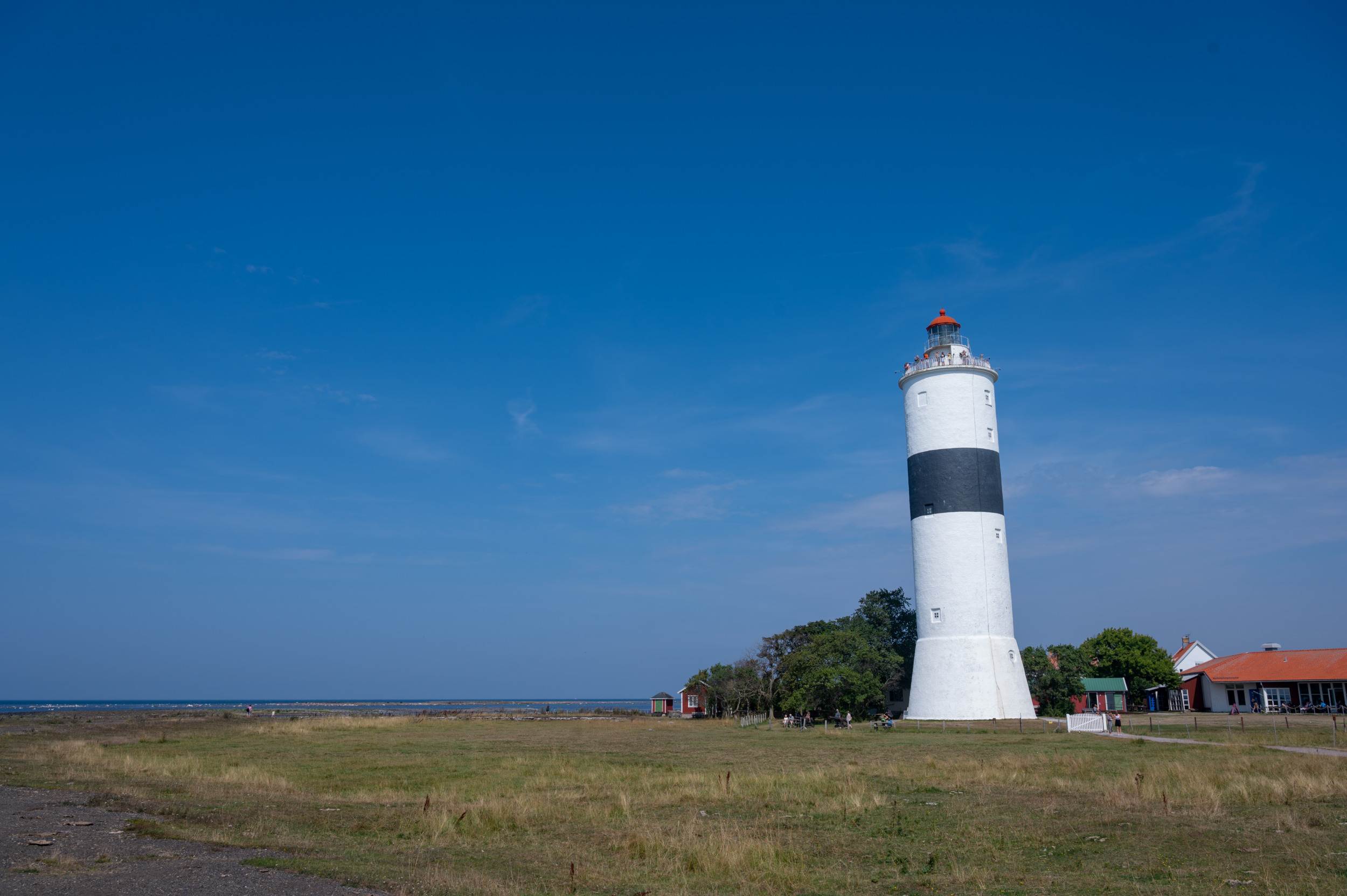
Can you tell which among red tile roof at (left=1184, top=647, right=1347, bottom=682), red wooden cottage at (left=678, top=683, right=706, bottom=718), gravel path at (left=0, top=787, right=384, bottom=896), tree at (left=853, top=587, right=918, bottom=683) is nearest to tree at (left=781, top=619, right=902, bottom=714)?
tree at (left=853, top=587, right=918, bottom=683)

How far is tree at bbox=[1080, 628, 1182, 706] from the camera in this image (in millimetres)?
57062

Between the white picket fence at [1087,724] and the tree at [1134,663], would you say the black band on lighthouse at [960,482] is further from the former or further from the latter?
the tree at [1134,663]

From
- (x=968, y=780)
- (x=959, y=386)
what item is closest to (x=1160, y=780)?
(x=968, y=780)

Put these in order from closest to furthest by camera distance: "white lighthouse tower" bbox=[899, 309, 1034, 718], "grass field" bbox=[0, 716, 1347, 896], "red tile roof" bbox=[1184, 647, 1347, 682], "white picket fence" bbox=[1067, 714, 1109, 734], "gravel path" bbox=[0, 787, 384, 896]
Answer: "gravel path" bbox=[0, 787, 384, 896] → "grass field" bbox=[0, 716, 1347, 896] → "white picket fence" bbox=[1067, 714, 1109, 734] → "white lighthouse tower" bbox=[899, 309, 1034, 718] → "red tile roof" bbox=[1184, 647, 1347, 682]

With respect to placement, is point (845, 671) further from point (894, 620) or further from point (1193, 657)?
point (1193, 657)

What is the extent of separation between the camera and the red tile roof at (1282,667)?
47.7m

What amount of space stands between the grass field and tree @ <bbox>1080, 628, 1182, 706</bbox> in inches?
1174

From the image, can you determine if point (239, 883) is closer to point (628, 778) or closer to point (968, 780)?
point (628, 778)

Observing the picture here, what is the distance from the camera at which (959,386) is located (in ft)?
135

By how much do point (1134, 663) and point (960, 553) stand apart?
26924 mm

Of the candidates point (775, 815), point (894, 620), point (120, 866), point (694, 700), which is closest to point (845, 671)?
point (894, 620)

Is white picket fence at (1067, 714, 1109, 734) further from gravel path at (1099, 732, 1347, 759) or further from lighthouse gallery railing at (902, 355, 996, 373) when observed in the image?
lighthouse gallery railing at (902, 355, 996, 373)

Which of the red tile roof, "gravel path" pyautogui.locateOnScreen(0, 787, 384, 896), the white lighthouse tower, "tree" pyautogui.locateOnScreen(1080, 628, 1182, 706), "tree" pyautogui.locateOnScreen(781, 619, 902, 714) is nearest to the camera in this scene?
"gravel path" pyautogui.locateOnScreen(0, 787, 384, 896)

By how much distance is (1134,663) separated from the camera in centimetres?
5744
